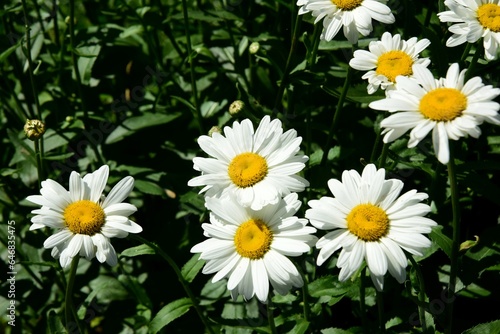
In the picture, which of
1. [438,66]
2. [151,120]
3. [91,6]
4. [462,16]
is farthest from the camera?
[91,6]

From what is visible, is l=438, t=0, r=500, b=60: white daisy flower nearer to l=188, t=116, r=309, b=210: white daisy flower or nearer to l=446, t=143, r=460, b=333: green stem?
l=446, t=143, r=460, b=333: green stem

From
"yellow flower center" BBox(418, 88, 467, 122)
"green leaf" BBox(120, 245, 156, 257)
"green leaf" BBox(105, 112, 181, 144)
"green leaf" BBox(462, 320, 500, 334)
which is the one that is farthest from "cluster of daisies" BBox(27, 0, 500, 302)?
"green leaf" BBox(105, 112, 181, 144)

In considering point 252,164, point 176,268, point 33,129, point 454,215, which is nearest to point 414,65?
point 454,215

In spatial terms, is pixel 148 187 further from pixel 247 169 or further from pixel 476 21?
pixel 476 21

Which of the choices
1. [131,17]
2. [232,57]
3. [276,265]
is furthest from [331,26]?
[131,17]

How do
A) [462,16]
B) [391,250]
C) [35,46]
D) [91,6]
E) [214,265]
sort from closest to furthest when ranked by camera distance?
[391,250] → [214,265] → [462,16] → [35,46] → [91,6]

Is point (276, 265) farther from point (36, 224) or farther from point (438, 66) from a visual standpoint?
point (438, 66)
